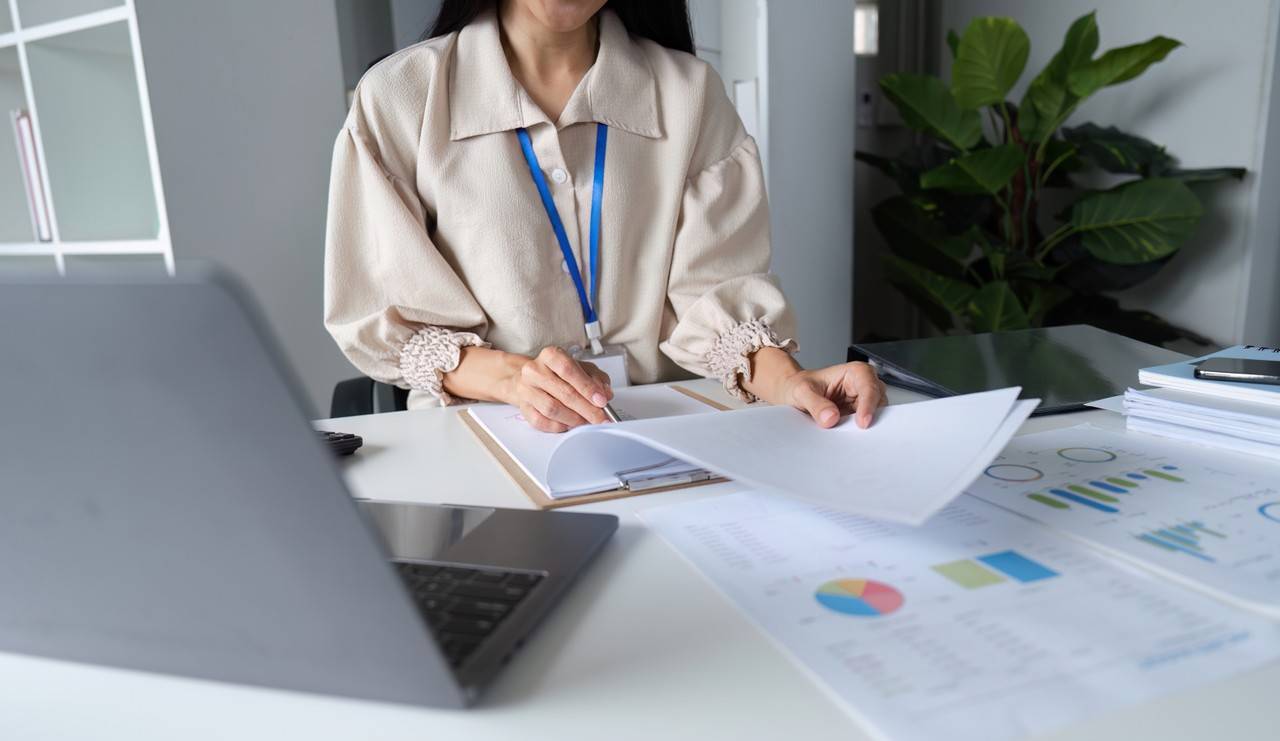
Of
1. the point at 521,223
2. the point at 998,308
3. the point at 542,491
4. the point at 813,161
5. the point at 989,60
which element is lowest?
the point at 998,308

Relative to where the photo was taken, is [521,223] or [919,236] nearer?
[521,223]

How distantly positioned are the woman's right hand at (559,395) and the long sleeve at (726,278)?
0.31 m

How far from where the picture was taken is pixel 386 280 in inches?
46.8

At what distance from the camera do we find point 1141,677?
15.5 inches

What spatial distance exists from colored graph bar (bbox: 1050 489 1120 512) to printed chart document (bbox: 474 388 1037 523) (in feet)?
0.23

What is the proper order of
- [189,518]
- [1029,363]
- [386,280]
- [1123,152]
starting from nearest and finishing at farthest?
[189,518], [1029,363], [386,280], [1123,152]

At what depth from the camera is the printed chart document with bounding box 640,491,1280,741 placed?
378 millimetres

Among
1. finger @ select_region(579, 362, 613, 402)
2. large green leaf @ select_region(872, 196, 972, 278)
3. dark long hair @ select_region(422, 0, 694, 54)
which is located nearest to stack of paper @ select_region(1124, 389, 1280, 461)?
finger @ select_region(579, 362, 613, 402)

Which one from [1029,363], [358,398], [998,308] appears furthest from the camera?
[998,308]

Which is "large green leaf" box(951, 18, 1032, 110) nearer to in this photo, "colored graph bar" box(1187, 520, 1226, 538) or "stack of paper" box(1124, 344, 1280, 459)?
"stack of paper" box(1124, 344, 1280, 459)

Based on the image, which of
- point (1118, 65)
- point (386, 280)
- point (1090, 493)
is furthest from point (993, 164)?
point (1090, 493)

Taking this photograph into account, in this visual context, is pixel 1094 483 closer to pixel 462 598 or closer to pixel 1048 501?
pixel 1048 501

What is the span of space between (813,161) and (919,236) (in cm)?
49

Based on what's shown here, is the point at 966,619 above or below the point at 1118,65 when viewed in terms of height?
below
